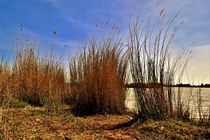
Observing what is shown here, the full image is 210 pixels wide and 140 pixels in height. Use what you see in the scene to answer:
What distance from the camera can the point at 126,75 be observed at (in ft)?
22.3

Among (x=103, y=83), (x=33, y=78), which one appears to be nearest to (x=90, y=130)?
(x=103, y=83)

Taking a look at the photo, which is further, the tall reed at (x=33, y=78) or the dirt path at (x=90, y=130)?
the tall reed at (x=33, y=78)

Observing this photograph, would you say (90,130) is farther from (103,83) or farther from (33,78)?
(33,78)

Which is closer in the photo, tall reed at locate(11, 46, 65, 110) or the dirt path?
the dirt path

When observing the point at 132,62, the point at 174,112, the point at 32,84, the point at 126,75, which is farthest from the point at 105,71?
the point at 32,84

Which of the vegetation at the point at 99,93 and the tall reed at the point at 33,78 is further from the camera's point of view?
the tall reed at the point at 33,78

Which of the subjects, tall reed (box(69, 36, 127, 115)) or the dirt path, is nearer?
the dirt path

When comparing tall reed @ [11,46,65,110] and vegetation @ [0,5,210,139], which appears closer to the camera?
vegetation @ [0,5,210,139]

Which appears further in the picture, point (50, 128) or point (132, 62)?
point (132, 62)

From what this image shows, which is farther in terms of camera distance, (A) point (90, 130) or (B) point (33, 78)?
(B) point (33, 78)

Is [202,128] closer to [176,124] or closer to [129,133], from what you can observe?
[176,124]

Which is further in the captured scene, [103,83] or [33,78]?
[33,78]

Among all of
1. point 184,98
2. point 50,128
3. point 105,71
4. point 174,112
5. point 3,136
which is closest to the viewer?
point 3,136

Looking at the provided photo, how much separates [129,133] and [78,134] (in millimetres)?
589
